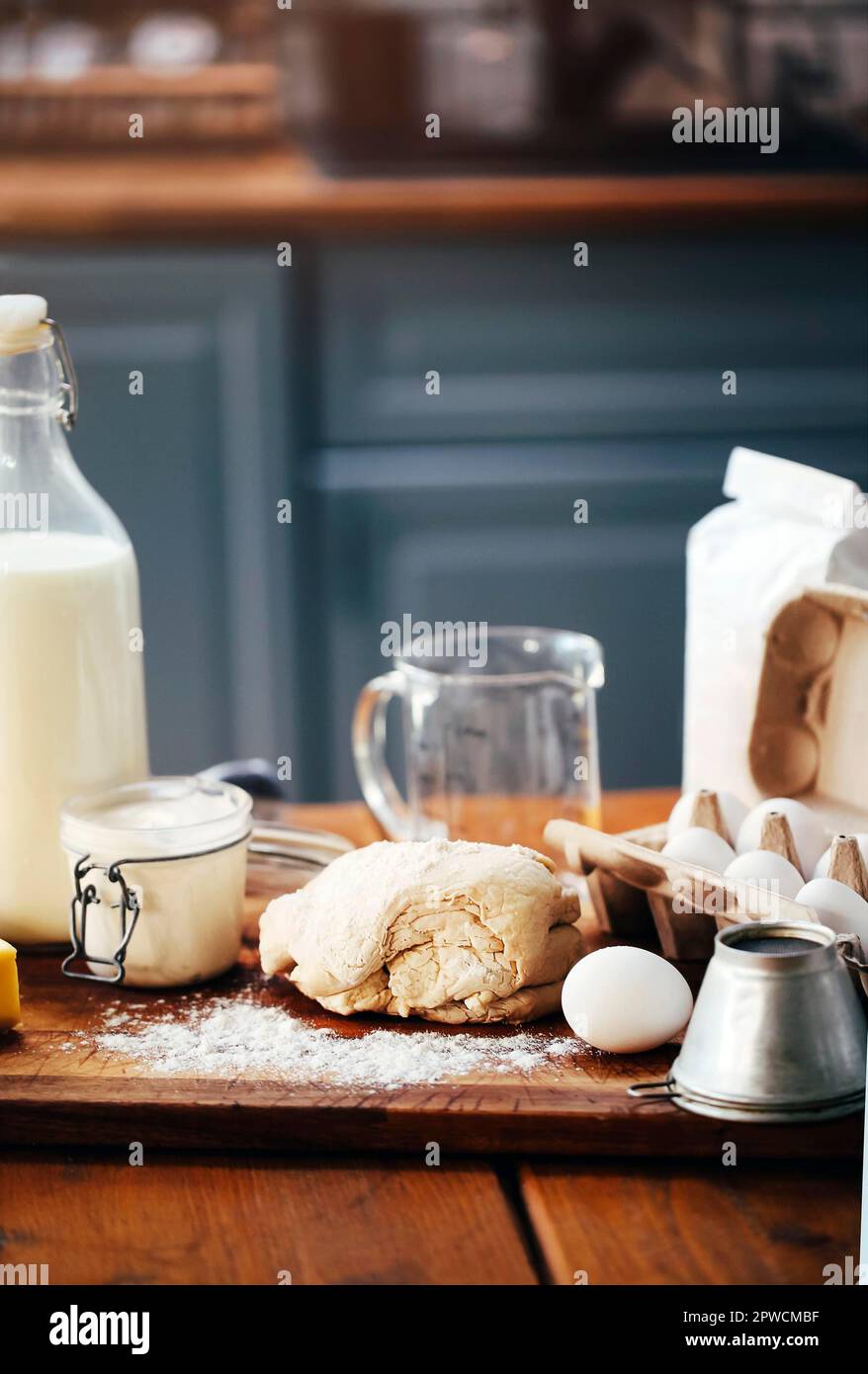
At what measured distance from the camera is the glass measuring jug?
103cm

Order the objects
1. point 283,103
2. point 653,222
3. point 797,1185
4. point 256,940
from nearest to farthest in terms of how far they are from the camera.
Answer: point 797,1185
point 256,940
point 653,222
point 283,103

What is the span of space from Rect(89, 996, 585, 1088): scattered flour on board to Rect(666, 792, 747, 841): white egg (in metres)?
0.19

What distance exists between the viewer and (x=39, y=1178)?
0.68 metres

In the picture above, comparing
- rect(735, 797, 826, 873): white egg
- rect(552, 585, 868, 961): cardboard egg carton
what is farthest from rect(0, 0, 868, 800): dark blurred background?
rect(735, 797, 826, 873): white egg

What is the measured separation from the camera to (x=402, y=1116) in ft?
2.22

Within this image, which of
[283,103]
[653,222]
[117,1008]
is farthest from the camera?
[283,103]

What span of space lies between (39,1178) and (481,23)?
2.09m

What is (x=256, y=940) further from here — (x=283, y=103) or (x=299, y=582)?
(x=283, y=103)

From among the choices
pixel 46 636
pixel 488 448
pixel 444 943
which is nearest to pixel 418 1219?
pixel 444 943

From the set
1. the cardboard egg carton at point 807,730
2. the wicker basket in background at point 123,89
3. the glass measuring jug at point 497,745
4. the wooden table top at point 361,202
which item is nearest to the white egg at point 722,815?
the cardboard egg carton at point 807,730

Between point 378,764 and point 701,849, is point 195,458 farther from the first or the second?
point 701,849

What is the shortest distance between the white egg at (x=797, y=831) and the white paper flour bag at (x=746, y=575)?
117mm

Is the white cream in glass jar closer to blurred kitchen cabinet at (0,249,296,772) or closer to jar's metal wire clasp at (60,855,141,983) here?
jar's metal wire clasp at (60,855,141,983)

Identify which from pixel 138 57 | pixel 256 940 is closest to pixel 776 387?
pixel 138 57
